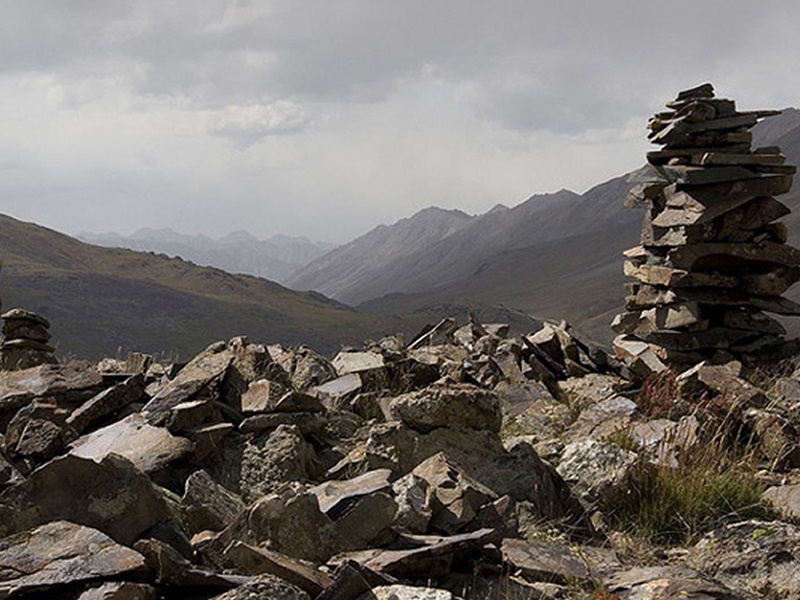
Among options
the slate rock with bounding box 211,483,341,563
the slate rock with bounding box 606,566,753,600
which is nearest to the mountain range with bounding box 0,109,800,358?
the slate rock with bounding box 211,483,341,563

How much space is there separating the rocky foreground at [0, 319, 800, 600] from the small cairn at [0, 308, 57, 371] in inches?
161

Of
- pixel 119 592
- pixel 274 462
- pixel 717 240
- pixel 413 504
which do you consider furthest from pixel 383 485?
pixel 717 240

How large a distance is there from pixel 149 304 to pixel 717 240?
84200mm

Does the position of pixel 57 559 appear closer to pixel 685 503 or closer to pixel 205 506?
pixel 205 506

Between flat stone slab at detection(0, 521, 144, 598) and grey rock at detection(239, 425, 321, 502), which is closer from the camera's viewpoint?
flat stone slab at detection(0, 521, 144, 598)

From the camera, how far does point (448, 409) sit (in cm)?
676

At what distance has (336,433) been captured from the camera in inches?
304

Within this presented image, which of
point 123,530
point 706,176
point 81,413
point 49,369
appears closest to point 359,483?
point 123,530

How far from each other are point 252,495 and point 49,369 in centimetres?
344

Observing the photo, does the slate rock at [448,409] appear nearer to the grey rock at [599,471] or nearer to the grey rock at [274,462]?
the grey rock at [599,471]

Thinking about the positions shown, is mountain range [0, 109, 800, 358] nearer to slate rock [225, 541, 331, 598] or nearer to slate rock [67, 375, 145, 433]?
slate rock [67, 375, 145, 433]

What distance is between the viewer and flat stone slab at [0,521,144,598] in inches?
152

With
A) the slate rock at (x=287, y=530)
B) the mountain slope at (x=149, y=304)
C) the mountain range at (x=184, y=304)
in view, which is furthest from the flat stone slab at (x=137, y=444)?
the mountain slope at (x=149, y=304)

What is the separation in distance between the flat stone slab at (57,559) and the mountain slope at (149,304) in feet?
190
